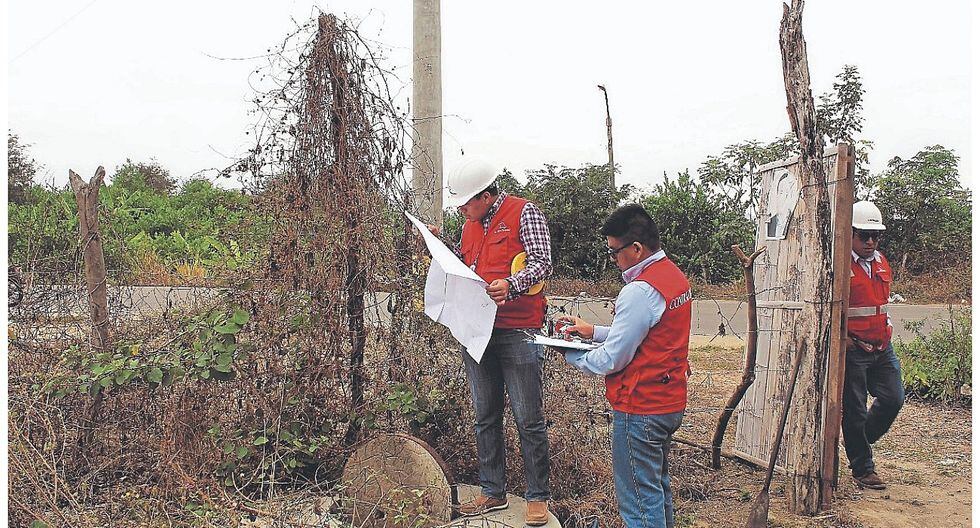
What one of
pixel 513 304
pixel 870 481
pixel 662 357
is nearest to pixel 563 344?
pixel 662 357

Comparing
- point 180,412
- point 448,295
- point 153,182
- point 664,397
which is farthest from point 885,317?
point 153,182

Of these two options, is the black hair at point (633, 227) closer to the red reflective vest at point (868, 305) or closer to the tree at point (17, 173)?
the red reflective vest at point (868, 305)

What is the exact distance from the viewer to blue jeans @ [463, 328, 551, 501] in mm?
4020

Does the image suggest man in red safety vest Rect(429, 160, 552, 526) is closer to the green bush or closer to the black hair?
the black hair

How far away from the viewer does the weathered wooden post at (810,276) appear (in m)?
4.52

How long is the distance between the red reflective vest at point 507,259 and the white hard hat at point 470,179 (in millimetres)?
161

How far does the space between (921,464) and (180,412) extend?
4915mm

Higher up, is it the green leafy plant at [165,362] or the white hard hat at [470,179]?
the white hard hat at [470,179]

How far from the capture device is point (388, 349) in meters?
4.67

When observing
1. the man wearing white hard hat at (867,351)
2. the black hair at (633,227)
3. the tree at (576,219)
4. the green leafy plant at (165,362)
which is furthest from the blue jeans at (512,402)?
the tree at (576,219)

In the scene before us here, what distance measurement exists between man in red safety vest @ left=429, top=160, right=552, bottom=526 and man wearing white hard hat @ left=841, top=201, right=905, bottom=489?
2096mm

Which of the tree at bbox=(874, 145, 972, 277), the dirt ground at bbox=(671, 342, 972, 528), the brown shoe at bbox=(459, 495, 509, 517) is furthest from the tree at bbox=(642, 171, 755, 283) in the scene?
the brown shoe at bbox=(459, 495, 509, 517)

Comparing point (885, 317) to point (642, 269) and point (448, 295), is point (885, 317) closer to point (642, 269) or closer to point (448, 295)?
point (642, 269)

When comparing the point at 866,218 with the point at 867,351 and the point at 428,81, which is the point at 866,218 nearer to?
the point at 867,351
